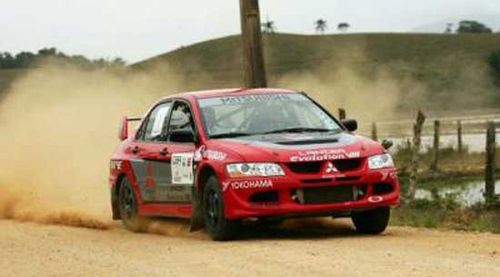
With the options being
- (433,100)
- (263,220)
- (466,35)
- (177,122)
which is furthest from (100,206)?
(466,35)

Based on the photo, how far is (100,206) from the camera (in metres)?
17.4

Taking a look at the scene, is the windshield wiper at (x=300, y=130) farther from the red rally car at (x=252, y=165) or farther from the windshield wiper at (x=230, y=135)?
the windshield wiper at (x=230, y=135)

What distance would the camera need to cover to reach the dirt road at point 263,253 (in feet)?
31.1

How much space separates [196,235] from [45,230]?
7.96 feet

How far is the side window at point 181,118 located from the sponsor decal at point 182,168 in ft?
1.19

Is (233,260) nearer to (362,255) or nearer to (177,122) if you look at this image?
(362,255)

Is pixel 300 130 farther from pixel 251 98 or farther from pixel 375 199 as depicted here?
Result: pixel 375 199

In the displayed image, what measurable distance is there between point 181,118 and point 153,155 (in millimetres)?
583

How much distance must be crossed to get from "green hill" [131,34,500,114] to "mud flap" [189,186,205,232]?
5901 centimetres

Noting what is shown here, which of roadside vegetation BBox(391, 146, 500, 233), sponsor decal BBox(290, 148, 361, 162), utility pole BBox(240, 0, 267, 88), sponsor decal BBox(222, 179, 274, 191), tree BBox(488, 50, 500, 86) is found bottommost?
tree BBox(488, 50, 500, 86)

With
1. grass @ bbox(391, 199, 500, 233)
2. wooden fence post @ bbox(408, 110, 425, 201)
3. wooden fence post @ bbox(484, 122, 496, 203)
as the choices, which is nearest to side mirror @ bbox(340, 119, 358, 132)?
grass @ bbox(391, 199, 500, 233)

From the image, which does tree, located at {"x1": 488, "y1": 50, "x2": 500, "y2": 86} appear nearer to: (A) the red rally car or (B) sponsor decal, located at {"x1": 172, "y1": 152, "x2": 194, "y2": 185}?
(A) the red rally car

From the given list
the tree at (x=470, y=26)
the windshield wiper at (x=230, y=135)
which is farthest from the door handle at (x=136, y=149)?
the tree at (x=470, y=26)

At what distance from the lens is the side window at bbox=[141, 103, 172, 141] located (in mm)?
13742
